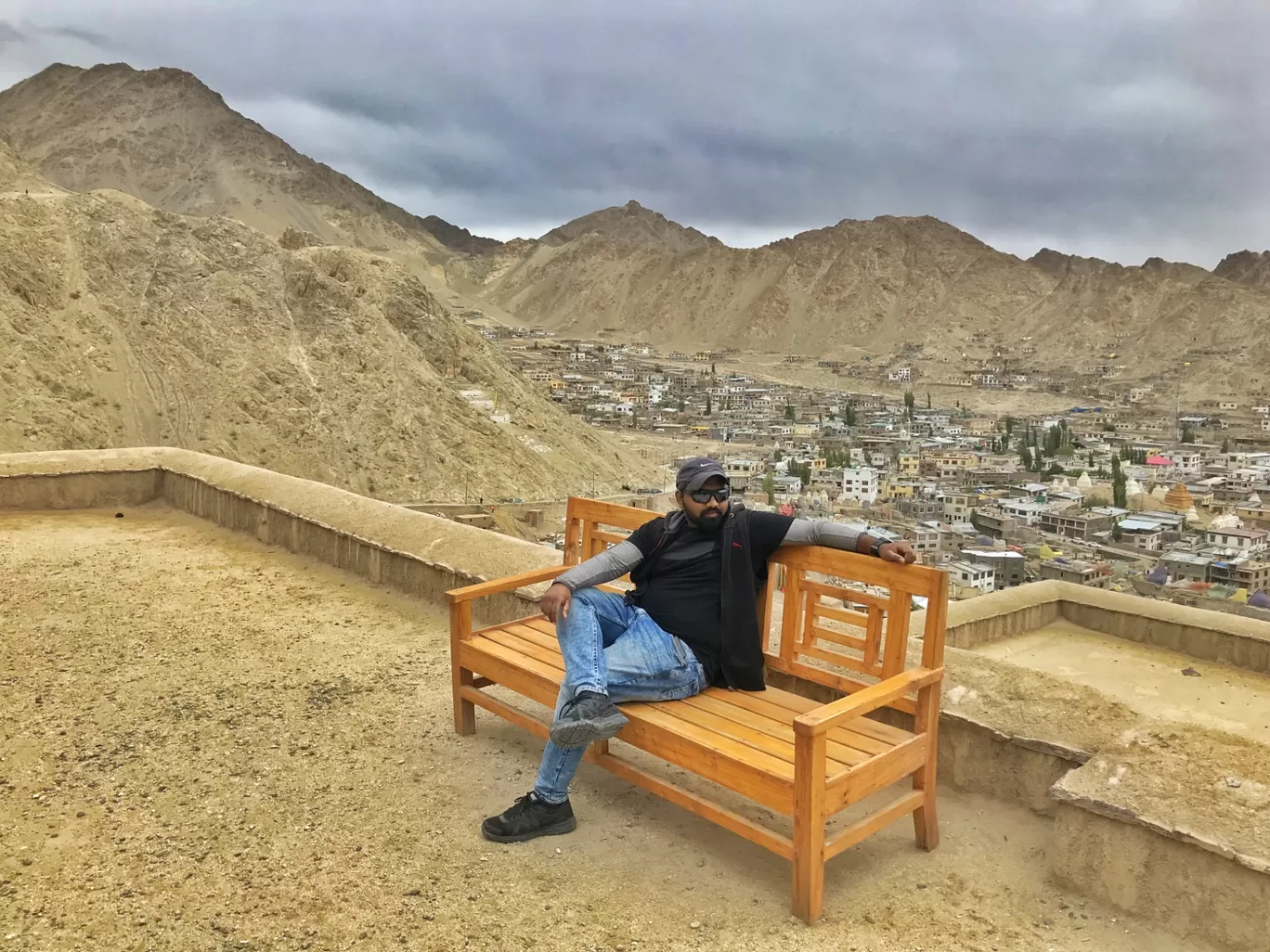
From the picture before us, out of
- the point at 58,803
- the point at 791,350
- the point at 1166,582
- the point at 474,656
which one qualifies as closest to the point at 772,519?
the point at 474,656

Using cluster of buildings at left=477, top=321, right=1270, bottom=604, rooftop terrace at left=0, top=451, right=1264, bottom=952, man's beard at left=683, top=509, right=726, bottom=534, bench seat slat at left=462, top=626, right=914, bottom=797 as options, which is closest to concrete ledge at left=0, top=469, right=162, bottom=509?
rooftop terrace at left=0, top=451, right=1264, bottom=952

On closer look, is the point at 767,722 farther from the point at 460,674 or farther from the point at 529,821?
the point at 460,674

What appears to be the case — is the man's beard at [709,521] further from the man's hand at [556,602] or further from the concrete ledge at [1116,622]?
the concrete ledge at [1116,622]

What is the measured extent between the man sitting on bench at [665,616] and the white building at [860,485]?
3983 cm

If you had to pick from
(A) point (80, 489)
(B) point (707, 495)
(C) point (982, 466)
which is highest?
(B) point (707, 495)

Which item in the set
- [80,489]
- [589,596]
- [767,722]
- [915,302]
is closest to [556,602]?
[589,596]

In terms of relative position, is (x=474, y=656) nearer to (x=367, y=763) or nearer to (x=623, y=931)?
(x=367, y=763)

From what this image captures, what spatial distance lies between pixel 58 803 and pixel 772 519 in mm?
2509

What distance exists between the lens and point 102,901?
8.65 feet

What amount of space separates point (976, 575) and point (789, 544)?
20146mm

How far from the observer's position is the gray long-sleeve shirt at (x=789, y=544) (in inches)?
122

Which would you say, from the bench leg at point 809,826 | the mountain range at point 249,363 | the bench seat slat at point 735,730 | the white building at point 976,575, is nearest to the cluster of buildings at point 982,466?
the white building at point 976,575

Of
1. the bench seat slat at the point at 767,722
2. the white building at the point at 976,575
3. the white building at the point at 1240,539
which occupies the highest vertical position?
the bench seat slat at the point at 767,722

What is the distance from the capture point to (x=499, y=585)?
12.8 ft
